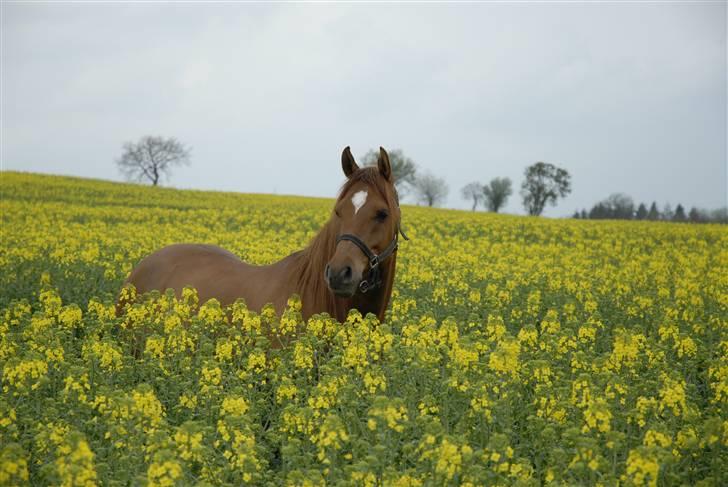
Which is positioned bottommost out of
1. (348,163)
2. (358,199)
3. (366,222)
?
(366,222)

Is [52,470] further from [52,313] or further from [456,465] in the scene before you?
[52,313]

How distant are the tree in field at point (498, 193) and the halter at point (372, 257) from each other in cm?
12184

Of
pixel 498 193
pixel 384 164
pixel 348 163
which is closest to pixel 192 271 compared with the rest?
pixel 348 163

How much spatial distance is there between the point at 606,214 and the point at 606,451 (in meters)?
83.0

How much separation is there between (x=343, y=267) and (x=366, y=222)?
60 cm

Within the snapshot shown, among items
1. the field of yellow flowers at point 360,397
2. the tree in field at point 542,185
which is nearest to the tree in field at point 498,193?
the tree in field at point 542,185

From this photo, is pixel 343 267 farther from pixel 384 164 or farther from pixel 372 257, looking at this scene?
pixel 384 164

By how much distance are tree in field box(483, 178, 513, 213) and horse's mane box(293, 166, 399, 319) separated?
121482 millimetres

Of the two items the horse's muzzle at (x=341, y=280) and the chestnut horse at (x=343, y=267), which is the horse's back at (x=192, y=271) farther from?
the horse's muzzle at (x=341, y=280)

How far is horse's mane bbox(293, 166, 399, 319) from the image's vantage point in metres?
6.50

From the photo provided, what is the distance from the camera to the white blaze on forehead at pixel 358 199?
20.8 feet

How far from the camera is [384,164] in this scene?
655 cm

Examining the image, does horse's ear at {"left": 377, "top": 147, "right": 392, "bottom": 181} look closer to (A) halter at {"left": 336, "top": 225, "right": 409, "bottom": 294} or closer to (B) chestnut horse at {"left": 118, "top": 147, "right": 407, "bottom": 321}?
(B) chestnut horse at {"left": 118, "top": 147, "right": 407, "bottom": 321}

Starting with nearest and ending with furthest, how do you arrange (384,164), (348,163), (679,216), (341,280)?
1. (341,280)
2. (384,164)
3. (348,163)
4. (679,216)
